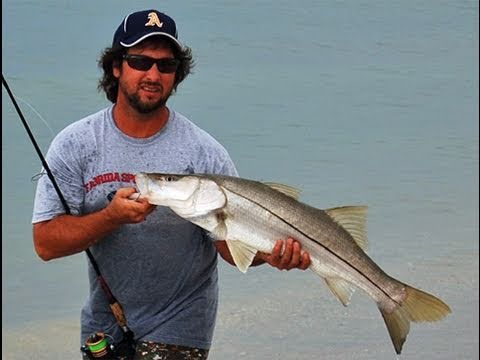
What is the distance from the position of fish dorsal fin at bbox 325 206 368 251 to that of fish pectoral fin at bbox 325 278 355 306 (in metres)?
0.15

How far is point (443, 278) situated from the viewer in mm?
7879

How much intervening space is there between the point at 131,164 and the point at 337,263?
852mm

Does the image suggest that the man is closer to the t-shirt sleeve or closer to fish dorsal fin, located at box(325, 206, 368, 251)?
the t-shirt sleeve

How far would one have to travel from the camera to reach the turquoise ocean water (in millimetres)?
7246

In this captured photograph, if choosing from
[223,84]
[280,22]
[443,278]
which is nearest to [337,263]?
[443,278]

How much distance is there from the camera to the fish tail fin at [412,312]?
4.37m

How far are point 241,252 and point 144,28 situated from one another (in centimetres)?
94

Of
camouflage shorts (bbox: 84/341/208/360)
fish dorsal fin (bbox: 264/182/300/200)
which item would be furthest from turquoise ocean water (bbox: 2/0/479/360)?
fish dorsal fin (bbox: 264/182/300/200)

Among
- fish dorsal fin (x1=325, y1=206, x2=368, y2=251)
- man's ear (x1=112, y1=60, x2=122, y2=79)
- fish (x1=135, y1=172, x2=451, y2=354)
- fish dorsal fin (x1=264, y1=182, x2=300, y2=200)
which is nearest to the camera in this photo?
fish (x1=135, y1=172, x2=451, y2=354)

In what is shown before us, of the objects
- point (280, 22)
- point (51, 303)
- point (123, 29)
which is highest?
point (123, 29)

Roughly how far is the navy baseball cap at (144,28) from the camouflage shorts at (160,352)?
3.76 feet

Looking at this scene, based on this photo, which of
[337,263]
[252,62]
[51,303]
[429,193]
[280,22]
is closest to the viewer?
[337,263]

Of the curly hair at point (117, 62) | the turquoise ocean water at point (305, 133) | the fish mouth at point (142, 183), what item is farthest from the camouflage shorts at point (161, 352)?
the turquoise ocean water at point (305, 133)

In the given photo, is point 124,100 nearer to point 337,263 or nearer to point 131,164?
point 131,164
